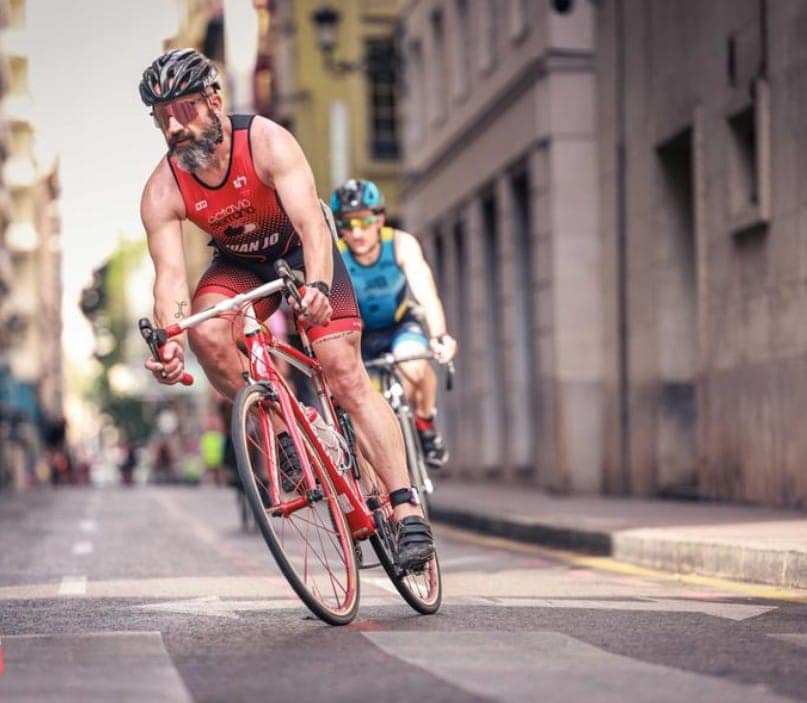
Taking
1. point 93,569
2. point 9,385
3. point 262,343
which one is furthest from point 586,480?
point 9,385

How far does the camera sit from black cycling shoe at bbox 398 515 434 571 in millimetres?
7484

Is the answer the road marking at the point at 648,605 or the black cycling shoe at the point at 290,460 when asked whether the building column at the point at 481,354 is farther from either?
the black cycling shoe at the point at 290,460

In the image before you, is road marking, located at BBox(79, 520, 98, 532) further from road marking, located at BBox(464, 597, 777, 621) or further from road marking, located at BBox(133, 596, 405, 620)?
road marking, located at BBox(464, 597, 777, 621)

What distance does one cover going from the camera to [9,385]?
278 feet

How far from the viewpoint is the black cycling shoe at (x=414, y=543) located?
24.6 ft

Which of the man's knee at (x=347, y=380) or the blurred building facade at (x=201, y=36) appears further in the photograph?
the blurred building facade at (x=201, y=36)

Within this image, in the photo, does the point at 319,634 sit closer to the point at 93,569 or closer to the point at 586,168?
the point at 93,569

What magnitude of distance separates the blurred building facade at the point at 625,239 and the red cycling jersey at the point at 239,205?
8533 mm

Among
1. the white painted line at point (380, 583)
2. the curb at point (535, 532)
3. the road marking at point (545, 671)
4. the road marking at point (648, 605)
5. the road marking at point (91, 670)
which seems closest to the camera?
the road marking at point (545, 671)

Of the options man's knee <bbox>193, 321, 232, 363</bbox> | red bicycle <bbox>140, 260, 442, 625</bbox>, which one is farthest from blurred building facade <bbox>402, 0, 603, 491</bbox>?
man's knee <bbox>193, 321, 232, 363</bbox>

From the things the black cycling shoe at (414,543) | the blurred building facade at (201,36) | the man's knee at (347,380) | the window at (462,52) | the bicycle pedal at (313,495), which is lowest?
the black cycling shoe at (414,543)

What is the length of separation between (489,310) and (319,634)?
22831 mm

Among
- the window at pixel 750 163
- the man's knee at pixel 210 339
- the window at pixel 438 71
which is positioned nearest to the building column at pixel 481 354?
the window at pixel 438 71

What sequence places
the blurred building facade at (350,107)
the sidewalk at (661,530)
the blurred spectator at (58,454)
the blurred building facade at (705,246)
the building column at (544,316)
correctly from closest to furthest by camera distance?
1. the sidewalk at (661,530)
2. the blurred building facade at (705,246)
3. the building column at (544,316)
4. the blurred building facade at (350,107)
5. the blurred spectator at (58,454)
